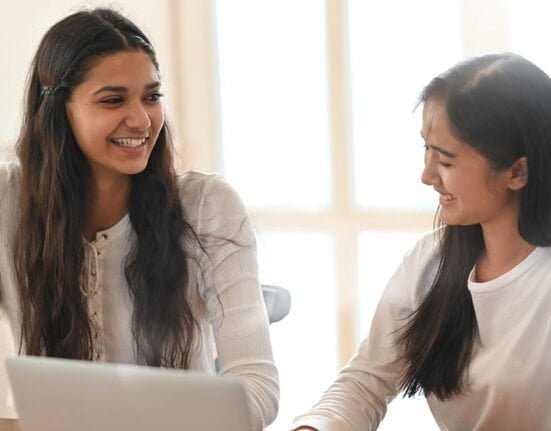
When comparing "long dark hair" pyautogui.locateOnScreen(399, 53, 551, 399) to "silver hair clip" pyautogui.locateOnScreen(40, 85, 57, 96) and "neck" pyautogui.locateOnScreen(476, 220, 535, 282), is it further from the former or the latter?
"silver hair clip" pyautogui.locateOnScreen(40, 85, 57, 96)

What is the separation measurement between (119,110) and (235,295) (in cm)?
40

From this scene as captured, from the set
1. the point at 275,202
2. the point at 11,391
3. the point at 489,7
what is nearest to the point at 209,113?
the point at 275,202

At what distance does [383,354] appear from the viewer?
1.74m

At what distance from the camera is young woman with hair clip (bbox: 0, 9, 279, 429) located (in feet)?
6.07

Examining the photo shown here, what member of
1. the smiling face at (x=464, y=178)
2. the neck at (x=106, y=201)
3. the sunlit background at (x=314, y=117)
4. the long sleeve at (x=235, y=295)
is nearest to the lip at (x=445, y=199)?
the smiling face at (x=464, y=178)

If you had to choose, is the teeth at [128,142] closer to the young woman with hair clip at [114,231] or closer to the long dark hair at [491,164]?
the young woman with hair clip at [114,231]

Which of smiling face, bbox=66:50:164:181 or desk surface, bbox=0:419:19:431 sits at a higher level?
smiling face, bbox=66:50:164:181

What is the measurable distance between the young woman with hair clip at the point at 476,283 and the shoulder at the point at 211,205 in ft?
1.18

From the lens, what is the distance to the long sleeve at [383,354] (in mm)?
1697

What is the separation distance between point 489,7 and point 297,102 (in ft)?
2.58

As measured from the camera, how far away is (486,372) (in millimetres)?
1634

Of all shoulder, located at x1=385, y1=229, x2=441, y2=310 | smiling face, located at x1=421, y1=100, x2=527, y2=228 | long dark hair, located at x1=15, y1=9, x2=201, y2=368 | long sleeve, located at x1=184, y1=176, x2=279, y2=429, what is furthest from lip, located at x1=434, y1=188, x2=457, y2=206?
long dark hair, located at x1=15, y1=9, x2=201, y2=368

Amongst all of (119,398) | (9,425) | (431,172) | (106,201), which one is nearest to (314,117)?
(106,201)

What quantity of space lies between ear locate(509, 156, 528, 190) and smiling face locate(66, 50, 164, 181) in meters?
0.68
